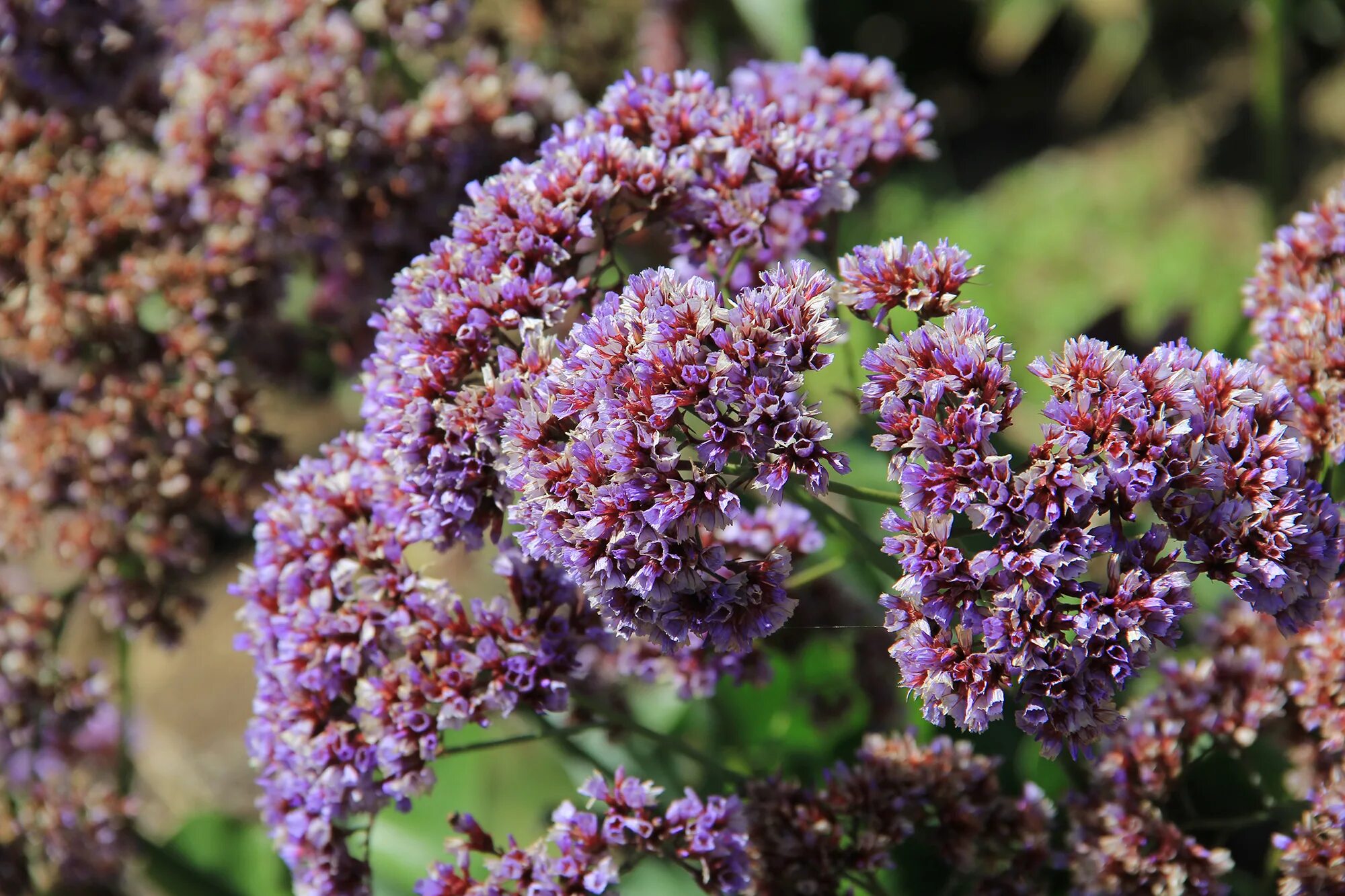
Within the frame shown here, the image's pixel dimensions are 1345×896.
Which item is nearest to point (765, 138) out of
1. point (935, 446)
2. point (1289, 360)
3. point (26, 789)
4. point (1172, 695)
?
point (935, 446)

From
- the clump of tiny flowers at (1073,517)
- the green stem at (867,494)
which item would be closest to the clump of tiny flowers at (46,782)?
the green stem at (867,494)

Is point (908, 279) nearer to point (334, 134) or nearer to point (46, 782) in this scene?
point (334, 134)

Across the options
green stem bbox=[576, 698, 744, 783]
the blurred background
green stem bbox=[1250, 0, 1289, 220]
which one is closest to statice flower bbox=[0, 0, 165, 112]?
the blurred background

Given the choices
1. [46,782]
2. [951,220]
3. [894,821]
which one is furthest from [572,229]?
[951,220]

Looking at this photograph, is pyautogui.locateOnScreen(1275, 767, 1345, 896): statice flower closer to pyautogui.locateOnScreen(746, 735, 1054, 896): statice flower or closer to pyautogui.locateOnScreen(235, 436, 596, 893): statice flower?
pyautogui.locateOnScreen(746, 735, 1054, 896): statice flower

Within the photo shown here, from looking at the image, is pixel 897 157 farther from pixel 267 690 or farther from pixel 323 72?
pixel 267 690

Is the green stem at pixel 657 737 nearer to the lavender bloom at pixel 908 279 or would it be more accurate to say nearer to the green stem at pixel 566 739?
the green stem at pixel 566 739
